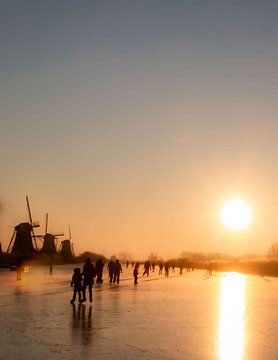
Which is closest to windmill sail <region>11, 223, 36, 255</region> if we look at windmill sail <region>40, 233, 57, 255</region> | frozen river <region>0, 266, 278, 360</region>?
windmill sail <region>40, 233, 57, 255</region>

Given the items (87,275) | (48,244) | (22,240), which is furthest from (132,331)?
(48,244)

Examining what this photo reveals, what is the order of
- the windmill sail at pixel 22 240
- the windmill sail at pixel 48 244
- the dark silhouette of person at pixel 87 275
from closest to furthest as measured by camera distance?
the dark silhouette of person at pixel 87 275, the windmill sail at pixel 22 240, the windmill sail at pixel 48 244

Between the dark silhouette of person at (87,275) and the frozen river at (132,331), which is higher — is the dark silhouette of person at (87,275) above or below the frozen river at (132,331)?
above

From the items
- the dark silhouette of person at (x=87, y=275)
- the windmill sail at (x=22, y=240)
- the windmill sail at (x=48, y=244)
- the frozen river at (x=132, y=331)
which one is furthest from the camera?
the windmill sail at (x=48, y=244)

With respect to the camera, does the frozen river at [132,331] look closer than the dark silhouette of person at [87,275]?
Yes

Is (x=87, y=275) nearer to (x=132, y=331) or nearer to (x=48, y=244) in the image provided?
(x=132, y=331)

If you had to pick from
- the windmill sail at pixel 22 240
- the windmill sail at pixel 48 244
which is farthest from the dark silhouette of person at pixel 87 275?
the windmill sail at pixel 48 244

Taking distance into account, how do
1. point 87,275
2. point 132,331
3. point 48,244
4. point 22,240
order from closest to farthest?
point 132,331 < point 87,275 < point 22,240 < point 48,244

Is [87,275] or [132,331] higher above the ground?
[87,275]

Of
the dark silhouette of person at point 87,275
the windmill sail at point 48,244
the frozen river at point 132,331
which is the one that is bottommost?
the frozen river at point 132,331

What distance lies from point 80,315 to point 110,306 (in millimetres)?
3673

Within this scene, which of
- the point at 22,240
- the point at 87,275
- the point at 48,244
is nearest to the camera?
the point at 87,275

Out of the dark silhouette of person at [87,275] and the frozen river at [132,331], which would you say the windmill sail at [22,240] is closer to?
the frozen river at [132,331]

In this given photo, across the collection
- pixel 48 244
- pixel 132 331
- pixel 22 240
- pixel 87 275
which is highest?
pixel 22 240
